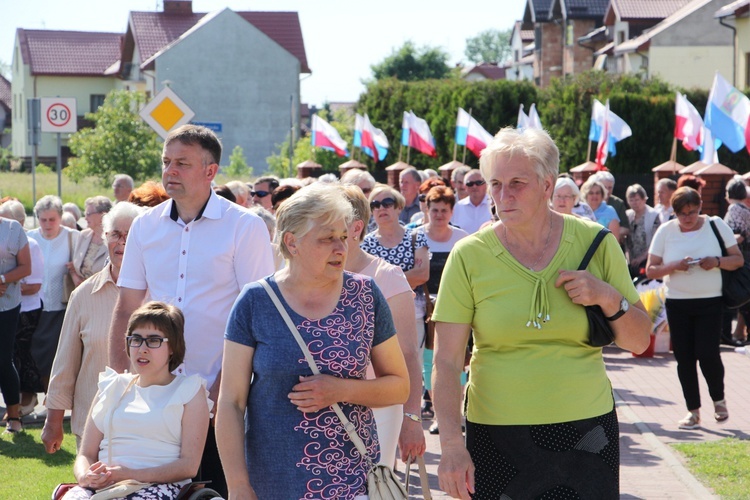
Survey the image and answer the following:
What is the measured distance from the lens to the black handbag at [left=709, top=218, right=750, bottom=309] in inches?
366

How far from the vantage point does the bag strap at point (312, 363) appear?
3.67 metres

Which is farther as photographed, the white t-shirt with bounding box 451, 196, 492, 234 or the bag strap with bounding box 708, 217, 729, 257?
the white t-shirt with bounding box 451, 196, 492, 234

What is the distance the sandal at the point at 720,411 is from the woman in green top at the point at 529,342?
5864 mm

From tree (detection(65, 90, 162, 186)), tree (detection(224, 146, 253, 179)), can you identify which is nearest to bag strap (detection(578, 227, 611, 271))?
tree (detection(65, 90, 162, 186))

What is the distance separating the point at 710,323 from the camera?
9328 mm

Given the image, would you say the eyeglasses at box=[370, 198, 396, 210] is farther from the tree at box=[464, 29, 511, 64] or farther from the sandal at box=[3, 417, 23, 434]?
the tree at box=[464, 29, 511, 64]

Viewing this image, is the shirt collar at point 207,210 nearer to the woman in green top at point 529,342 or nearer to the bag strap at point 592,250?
→ the woman in green top at point 529,342

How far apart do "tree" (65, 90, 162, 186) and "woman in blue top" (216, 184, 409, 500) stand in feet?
157

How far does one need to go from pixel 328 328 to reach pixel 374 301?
241 millimetres

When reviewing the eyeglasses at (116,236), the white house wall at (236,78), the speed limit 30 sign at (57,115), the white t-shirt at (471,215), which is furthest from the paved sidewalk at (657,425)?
the white house wall at (236,78)

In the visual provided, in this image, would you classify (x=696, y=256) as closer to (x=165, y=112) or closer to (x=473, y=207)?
(x=473, y=207)

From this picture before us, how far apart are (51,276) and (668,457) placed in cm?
577

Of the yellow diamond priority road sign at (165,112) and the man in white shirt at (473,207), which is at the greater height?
the yellow diamond priority road sign at (165,112)

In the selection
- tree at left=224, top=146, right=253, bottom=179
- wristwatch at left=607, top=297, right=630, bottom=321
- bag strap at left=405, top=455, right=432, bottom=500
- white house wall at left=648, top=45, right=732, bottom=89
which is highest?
white house wall at left=648, top=45, right=732, bottom=89
